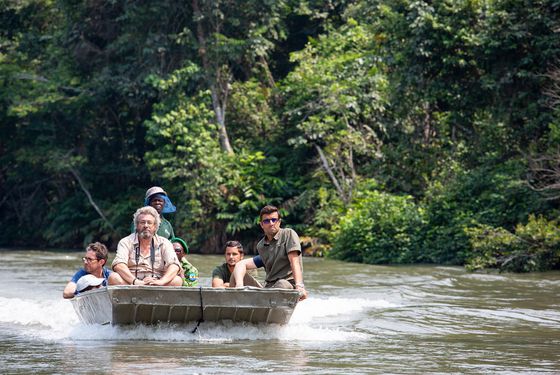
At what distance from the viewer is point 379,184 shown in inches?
1198

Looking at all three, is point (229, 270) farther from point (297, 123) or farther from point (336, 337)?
point (297, 123)

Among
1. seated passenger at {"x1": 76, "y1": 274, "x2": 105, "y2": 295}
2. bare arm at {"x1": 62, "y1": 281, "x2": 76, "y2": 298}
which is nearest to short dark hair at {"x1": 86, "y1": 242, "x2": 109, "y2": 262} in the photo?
seated passenger at {"x1": 76, "y1": 274, "x2": 105, "y2": 295}

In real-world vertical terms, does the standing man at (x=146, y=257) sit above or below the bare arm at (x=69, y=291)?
above

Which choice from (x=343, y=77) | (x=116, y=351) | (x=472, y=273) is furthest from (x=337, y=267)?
(x=116, y=351)

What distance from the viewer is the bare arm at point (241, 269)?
12.0 metres

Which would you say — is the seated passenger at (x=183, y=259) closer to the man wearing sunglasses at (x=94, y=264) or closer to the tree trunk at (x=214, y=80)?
the man wearing sunglasses at (x=94, y=264)

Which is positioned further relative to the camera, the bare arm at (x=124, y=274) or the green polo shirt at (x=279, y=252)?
the green polo shirt at (x=279, y=252)

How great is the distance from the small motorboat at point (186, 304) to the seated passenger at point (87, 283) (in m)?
0.71

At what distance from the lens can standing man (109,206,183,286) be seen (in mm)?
11508

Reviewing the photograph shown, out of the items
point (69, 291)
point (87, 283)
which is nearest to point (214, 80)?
point (69, 291)

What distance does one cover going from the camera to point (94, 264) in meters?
12.6

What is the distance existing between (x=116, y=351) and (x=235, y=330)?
1668 mm

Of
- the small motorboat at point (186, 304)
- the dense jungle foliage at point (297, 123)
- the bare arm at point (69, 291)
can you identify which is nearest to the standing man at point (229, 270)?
the small motorboat at point (186, 304)

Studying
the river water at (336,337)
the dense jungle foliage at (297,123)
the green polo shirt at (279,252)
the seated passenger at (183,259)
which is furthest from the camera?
the dense jungle foliage at (297,123)
